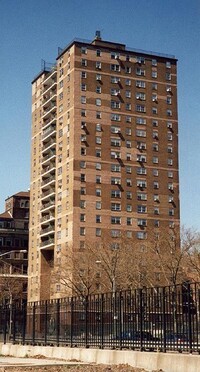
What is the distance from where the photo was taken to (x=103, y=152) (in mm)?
110062

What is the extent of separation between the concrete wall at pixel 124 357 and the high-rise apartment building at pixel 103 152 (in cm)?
A: 7576

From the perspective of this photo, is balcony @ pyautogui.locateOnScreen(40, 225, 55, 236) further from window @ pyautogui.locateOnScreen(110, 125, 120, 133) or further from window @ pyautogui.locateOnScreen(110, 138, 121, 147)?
window @ pyautogui.locateOnScreen(110, 125, 120, 133)

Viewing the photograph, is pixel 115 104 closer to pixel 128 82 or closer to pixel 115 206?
pixel 128 82

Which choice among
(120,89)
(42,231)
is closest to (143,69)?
(120,89)

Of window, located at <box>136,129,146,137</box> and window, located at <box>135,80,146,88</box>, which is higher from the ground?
window, located at <box>135,80,146,88</box>

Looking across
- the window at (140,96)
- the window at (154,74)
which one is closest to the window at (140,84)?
the window at (140,96)

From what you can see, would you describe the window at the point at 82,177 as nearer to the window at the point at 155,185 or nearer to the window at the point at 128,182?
the window at the point at 128,182

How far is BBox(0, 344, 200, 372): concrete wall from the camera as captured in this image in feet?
54.6

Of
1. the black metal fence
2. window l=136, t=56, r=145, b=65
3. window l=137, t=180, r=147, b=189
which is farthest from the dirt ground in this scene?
window l=136, t=56, r=145, b=65

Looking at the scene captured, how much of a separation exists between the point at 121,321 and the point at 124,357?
2.38 metres

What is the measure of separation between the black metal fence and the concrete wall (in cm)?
70

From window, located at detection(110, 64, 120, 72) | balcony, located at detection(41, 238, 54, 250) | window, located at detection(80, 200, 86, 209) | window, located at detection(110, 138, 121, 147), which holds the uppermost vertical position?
window, located at detection(110, 64, 120, 72)

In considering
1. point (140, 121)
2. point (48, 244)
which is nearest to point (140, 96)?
point (140, 121)

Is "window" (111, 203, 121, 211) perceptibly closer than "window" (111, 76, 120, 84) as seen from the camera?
Yes
